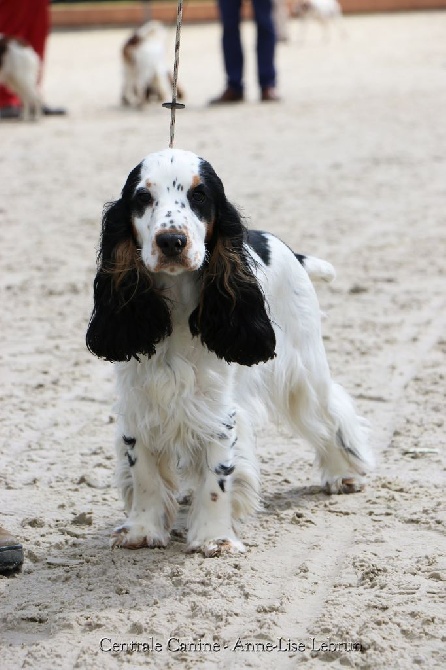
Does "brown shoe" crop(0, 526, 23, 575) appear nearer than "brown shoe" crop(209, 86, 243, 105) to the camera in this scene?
Result: Yes

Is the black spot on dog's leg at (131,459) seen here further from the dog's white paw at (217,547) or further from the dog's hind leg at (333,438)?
the dog's hind leg at (333,438)

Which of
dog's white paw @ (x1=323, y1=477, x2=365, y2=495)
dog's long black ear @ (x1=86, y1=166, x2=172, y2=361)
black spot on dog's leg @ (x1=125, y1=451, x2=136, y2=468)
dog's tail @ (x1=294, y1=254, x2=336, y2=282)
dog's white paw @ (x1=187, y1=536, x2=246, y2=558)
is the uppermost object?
dog's long black ear @ (x1=86, y1=166, x2=172, y2=361)

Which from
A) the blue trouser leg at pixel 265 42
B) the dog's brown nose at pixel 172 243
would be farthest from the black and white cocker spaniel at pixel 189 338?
the blue trouser leg at pixel 265 42

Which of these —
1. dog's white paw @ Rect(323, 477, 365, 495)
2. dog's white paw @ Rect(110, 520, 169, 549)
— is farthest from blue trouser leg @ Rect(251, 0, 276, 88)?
dog's white paw @ Rect(110, 520, 169, 549)

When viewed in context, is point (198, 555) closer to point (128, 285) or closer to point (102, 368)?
point (128, 285)

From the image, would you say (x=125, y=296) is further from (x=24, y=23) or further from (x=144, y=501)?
(x=24, y=23)

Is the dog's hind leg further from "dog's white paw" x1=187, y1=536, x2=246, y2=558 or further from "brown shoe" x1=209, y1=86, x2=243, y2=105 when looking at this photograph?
"brown shoe" x1=209, y1=86, x2=243, y2=105

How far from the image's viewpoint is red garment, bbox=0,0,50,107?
1450cm

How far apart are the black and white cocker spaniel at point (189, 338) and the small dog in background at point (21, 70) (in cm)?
1031

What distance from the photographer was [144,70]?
1529 centimetres

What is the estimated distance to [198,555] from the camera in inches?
152

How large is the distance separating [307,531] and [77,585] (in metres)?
0.84

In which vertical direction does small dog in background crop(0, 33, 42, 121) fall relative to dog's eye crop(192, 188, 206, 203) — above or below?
below

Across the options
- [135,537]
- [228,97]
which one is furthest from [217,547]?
[228,97]
